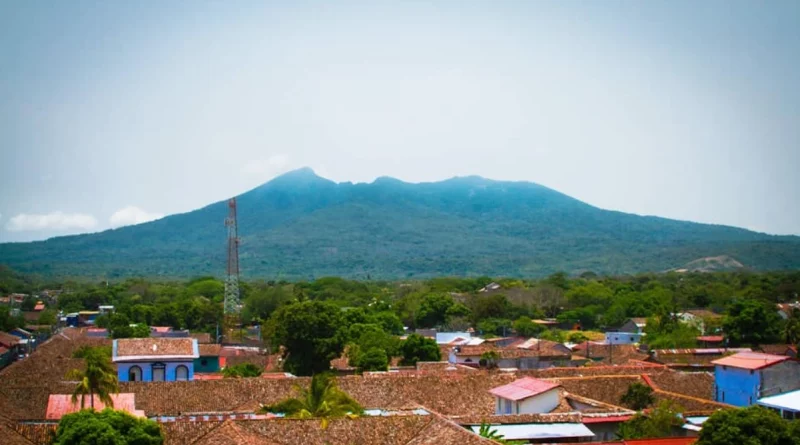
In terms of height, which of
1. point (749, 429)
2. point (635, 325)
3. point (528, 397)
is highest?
point (749, 429)

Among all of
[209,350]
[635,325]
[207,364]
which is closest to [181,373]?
[207,364]

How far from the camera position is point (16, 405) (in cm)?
2519

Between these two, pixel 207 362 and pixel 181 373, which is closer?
pixel 181 373

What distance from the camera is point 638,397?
25859mm

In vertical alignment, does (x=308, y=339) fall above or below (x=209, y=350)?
above

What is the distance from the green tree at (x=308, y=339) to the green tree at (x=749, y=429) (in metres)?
20.5

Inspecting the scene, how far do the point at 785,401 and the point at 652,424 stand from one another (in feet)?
15.3

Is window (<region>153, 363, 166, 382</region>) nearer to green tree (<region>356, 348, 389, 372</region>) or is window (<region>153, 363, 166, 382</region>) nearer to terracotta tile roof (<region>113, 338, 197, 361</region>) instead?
terracotta tile roof (<region>113, 338, 197, 361</region>)

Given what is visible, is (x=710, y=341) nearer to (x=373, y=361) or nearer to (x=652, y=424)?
(x=373, y=361)

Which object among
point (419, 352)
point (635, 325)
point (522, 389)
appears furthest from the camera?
point (635, 325)

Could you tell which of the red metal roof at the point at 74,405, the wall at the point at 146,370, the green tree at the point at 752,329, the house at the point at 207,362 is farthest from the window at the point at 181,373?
the green tree at the point at 752,329

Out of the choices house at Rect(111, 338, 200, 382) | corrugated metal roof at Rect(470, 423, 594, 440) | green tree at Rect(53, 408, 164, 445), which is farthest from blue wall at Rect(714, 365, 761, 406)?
house at Rect(111, 338, 200, 382)

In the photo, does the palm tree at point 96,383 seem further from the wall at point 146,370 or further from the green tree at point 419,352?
the green tree at point 419,352

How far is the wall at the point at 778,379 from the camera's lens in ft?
85.7
